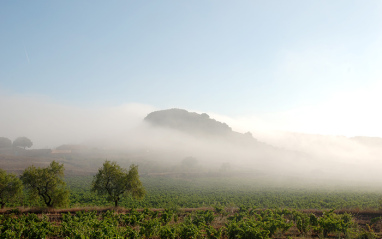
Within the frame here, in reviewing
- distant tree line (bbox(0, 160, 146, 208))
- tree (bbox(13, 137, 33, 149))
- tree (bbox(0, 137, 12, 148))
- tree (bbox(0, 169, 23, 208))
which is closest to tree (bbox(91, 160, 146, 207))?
distant tree line (bbox(0, 160, 146, 208))

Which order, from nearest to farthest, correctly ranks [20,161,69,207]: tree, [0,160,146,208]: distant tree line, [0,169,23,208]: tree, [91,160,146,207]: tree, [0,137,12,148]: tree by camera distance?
[20,161,69,207]: tree → [0,160,146,208]: distant tree line → [0,169,23,208]: tree → [91,160,146,207]: tree → [0,137,12,148]: tree

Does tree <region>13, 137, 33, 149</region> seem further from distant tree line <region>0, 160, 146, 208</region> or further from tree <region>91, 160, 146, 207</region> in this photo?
tree <region>91, 160, 146, 207</region>

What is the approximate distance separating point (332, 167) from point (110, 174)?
16887cm

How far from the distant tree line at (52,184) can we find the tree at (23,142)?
616ft

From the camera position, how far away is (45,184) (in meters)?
32.8

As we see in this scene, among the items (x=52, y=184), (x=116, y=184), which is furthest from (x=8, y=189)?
(x=116, y=184)

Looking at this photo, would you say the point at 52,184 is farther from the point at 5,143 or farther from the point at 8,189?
the point at 5,143

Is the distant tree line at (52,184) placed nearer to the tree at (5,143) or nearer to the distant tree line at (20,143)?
the distant tree line at (20,143)

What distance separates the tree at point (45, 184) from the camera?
106 ft

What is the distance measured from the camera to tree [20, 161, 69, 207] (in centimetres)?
3231

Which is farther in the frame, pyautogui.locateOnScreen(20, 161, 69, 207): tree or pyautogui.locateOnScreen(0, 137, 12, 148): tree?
pyautogui.locateOnScreen(0, 137, 12, 148): tree

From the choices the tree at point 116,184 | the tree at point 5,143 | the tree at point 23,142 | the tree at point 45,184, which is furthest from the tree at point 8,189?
the tree at point 5,143

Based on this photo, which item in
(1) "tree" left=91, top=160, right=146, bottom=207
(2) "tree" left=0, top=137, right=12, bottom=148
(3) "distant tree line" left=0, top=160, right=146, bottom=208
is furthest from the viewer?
(2) "tree" left=0, top=137, right=12, bottom=148

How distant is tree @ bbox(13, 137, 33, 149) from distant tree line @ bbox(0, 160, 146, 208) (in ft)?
616
